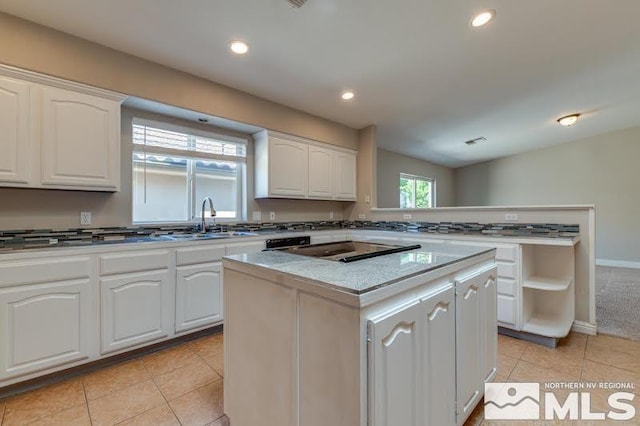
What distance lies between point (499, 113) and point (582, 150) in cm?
357

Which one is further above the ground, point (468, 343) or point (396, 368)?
point (396, 368)

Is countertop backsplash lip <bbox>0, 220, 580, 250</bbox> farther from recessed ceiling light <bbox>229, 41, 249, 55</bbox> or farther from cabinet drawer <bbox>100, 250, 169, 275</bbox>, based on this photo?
recessed ceiling light <bbox>229, 41, 249, 55</bbox>

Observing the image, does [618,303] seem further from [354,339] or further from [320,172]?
[354,339]

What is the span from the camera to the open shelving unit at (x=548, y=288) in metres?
2.56

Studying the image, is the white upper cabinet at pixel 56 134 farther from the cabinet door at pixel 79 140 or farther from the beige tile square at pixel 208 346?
the beige tile square at pixel 208 346

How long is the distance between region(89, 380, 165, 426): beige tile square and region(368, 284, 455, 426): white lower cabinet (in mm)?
1530

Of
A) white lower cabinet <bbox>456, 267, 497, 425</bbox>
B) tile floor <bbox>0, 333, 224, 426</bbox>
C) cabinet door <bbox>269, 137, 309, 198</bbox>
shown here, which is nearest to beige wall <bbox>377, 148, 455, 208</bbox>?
cabinet door <bbox>269, 137, 309, 198</bbox>

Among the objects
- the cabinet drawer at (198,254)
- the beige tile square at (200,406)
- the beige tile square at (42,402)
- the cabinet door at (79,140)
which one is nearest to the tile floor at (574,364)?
the beige tile square at (200,406)

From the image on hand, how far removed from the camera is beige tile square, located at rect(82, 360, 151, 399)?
1.89m

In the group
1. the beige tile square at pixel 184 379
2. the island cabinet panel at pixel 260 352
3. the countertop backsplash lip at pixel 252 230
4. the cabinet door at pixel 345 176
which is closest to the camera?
the island cabinet panel at pixel 260 352

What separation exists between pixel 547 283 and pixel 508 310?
431 millimetres

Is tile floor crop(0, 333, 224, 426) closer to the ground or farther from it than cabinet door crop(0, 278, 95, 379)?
closer to the ground

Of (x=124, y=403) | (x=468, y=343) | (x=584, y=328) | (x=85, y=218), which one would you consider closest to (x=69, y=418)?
(x=124, y=403)

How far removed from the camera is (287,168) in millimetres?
3791
